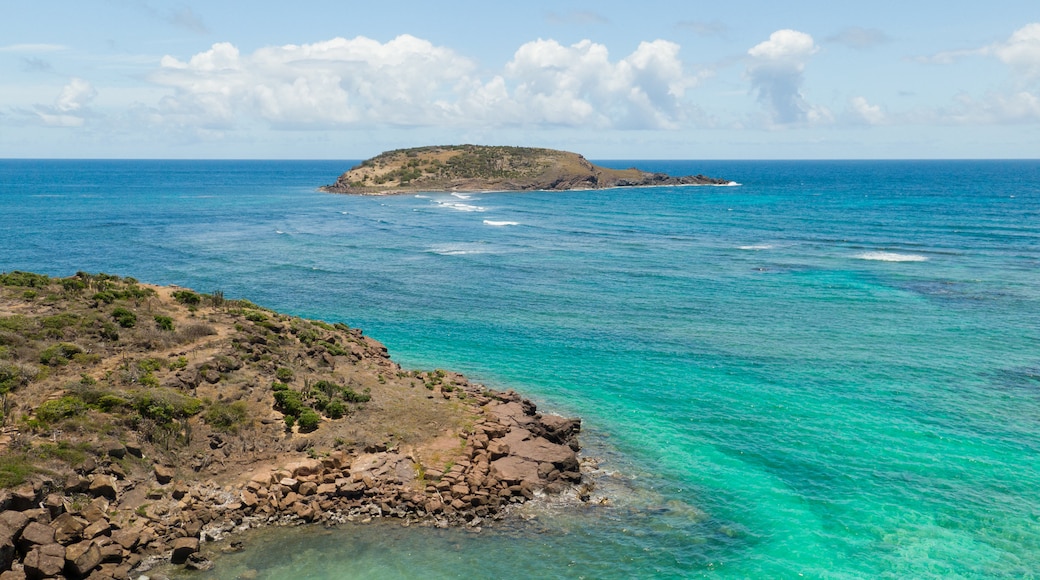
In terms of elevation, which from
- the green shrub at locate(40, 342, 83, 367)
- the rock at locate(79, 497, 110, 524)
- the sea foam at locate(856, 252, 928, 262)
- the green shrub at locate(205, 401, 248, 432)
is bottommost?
the rock at locate(79, 497, 110, 524)

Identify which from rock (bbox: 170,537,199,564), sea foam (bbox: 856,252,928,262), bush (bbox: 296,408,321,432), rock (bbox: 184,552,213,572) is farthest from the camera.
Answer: sea foam (bbox: 856,252,928,262)

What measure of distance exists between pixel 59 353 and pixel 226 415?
9.52 metres

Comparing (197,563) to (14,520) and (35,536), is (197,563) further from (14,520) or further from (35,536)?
(14,520)

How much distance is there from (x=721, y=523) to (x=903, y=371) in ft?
81.9

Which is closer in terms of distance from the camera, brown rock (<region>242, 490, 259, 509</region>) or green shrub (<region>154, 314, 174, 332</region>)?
brown rock (<region>242, 490, 259, 509</region>)

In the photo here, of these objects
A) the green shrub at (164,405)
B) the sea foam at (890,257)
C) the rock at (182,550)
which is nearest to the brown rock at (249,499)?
the rock at (182,550)

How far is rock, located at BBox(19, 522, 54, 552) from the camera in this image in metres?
24.8

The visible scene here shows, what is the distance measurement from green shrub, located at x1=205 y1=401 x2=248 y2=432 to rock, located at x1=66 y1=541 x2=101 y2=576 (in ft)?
28.5

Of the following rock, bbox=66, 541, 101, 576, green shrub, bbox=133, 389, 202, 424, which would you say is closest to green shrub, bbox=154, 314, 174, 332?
green shrub, bbox=133, 389, 202, 424

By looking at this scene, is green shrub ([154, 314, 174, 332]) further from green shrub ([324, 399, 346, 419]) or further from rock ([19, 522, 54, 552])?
rock ([19, 522, 54, 552])

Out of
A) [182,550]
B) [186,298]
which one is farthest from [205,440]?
[186,298]

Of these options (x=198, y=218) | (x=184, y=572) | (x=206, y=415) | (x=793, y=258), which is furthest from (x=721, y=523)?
(x=198, y=218)

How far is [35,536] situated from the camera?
25.0 metres

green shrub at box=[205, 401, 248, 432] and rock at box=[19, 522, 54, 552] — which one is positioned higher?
green shrub at box=[205, 401, 248, 432]
